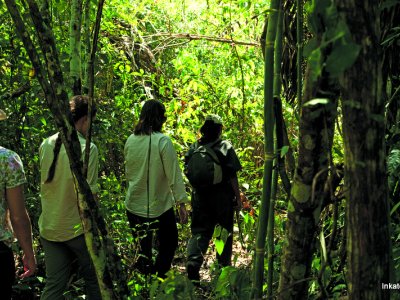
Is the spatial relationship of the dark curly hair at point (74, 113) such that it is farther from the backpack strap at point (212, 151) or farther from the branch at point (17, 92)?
the backpack strap at point (212, 151)

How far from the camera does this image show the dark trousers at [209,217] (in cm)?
525

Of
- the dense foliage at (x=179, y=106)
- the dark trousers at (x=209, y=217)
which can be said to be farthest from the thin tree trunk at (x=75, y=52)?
the dark trousers at (x=209, y=217)

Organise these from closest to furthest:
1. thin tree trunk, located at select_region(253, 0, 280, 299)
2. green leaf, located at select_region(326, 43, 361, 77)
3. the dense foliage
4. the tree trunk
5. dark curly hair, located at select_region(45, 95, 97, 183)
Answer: green leaf, located at select_region(326, 43, 361, 77), the tree trunk, thin tree trunk, located at select_region(253, 0, 280, 299), the dense foliage, dark curly hair, located at select_region(45, 95, 97, 183)

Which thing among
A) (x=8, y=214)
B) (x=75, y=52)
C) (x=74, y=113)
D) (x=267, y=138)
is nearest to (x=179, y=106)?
(x=75, y=52)

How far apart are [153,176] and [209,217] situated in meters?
0.80

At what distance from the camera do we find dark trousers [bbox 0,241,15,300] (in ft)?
10.7

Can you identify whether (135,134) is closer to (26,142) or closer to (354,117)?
(26,142)

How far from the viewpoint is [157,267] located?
196 inches

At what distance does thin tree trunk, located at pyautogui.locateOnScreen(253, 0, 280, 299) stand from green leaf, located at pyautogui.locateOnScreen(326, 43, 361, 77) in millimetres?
744

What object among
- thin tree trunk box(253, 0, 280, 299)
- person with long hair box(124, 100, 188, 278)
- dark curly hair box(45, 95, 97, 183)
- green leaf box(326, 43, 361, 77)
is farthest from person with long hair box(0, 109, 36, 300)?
green leaf box(326, 43, 361, 77)

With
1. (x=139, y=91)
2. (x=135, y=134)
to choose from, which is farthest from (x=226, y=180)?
(x=139, y=91)

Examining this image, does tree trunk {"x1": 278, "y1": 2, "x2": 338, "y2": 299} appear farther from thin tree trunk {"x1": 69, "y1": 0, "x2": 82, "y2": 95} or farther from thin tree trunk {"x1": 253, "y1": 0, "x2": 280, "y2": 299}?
thin tree trunk {"x1": 69, "y1": 0, "x2": 82, "y2": 95}

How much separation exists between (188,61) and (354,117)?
240 inches

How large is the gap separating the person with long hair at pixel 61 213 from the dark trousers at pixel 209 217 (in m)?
1.64
